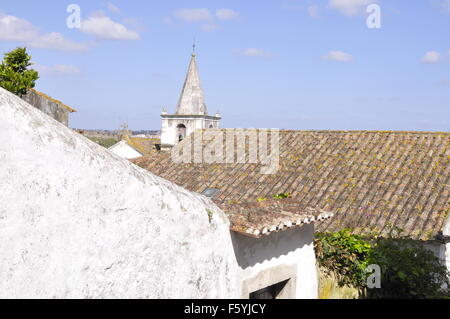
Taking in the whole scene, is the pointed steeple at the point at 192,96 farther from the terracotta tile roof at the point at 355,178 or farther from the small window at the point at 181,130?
the terracotta tile roof at the point at 355,178

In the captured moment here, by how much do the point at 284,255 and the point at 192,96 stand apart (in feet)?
91.5

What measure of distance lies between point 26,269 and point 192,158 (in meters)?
13.7

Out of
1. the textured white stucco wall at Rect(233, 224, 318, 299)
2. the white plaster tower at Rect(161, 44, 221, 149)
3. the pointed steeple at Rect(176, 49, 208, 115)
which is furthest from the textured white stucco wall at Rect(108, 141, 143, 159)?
the textured white stucco wall at Rect(233, 224, 318, 299)

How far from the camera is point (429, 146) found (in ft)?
45.7

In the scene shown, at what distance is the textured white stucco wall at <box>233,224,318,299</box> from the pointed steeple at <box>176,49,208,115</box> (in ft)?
87.0

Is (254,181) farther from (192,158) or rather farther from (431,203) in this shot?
(431,203)

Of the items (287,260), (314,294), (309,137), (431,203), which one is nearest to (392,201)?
(431,203)

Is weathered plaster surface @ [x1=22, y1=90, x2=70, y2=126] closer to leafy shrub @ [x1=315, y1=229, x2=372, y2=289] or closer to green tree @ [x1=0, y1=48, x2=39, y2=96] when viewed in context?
green tree @ [x1=0, y1=48, x2=39, y2=96]

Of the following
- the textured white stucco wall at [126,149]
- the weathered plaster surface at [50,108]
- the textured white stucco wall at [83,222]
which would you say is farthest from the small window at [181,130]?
the textured white stucco wall at [83,222]

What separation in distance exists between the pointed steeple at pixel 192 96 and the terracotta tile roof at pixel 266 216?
26.7 m

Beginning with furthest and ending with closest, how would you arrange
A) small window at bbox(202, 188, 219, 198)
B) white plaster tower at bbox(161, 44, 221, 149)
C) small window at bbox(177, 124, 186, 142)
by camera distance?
small window at bbox(177, 124, 186, 142) → white plaster tower at bbox(161, 44, 221, 149) → small window at bbox(202, 188, 219, 198)

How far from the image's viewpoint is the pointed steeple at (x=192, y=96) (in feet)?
106

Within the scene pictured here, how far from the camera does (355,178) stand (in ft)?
42.9

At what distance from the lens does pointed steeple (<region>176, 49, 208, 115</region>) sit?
3231 centimetres
